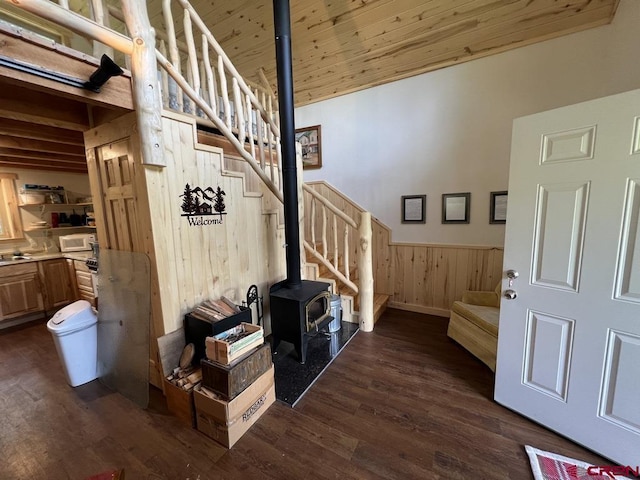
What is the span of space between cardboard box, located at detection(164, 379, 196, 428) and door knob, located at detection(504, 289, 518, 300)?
2319 millimetres

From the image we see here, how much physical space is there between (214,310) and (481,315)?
8.41 feet

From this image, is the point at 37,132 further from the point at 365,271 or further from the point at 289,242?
the point at 365,271

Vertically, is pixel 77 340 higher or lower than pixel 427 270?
lower

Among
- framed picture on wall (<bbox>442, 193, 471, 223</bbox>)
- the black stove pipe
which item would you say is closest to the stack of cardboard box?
the black stove pipe

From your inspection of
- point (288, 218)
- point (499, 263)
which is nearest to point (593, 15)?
point (499, 263)

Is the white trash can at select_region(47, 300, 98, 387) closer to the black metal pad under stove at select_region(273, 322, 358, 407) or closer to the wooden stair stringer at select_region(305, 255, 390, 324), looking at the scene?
the black metal pad under stove at select_region(273, 322, 358, 407)

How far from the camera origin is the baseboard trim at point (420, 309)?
3.38 meters

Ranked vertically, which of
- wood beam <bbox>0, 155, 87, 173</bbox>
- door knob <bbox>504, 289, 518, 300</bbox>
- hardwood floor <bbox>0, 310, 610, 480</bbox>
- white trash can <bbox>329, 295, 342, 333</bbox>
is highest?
wood beam <bbox>0, 155, 87, 173</bbox>

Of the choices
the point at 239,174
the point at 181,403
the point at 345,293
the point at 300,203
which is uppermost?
the point at 239,174

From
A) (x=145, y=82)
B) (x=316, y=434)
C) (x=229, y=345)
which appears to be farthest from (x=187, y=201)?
(x=316, y=434)

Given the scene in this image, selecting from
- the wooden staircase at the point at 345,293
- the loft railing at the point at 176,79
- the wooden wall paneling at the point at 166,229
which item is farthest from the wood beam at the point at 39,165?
the wooden staircase at the point at 345,293

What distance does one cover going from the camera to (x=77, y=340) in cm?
214

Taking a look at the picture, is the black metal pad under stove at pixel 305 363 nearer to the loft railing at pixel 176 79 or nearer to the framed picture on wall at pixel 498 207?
the loft railing at pixel 176 79

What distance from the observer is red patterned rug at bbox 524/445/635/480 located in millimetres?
1340
